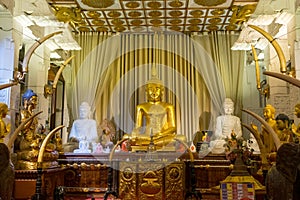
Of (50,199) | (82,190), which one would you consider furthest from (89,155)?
(50,199)

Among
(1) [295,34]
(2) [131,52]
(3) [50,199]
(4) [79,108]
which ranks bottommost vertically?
(3) [50,199]

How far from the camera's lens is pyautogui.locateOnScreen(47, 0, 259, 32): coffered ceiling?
600cm

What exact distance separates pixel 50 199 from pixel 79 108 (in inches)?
118

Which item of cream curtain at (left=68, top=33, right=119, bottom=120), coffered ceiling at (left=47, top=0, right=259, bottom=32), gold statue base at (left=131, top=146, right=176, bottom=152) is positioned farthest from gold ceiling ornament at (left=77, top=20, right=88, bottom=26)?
gold statue base at (left=131, top=146, right=176, bottom=152)

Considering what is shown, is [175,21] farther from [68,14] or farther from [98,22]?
[68,14]

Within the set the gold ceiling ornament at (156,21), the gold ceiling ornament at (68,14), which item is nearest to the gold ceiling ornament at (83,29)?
the gold ceiling ornament at (68,14)

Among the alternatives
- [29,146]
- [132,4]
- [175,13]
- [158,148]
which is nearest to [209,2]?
[175,13]

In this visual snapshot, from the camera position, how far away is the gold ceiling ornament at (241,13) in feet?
19.8

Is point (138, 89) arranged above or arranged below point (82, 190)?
above

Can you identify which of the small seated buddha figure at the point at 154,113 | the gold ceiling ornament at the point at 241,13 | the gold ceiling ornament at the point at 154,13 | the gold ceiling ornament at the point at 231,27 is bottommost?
the small seated buddha figure at the point at 154,113

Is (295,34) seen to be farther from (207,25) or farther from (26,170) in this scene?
(26,170)

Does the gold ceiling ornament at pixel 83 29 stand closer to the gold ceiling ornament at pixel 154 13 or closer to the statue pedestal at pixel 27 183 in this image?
the gold ceiling ornament at pixel 154 13

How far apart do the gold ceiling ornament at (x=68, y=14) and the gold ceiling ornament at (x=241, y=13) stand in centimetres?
272

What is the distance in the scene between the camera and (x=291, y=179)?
6.31 ft
